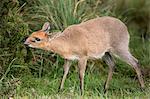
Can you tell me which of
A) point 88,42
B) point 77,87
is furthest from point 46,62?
point 77,87

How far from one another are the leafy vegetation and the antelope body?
37 cm

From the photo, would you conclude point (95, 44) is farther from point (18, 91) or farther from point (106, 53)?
point (18, 91)

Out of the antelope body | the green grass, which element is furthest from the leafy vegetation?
the antelope body

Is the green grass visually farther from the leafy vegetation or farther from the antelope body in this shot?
the antelope body

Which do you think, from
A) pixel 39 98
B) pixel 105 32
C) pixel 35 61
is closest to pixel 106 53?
pixel 105 32

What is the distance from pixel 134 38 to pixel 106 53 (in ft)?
9.93

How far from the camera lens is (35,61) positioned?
12.1 metres

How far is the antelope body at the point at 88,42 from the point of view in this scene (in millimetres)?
10531

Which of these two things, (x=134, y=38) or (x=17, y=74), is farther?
(x=134, y=38)

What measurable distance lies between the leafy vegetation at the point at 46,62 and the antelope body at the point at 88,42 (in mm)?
373

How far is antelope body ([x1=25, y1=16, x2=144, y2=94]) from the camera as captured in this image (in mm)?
10531

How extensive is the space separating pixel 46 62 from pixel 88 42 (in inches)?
57.3

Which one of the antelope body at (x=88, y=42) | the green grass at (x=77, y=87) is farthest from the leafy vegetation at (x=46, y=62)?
the antelope body at (x=88, y=42)

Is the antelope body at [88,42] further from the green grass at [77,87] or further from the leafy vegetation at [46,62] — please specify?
the leafy vegetation at [46,62]
